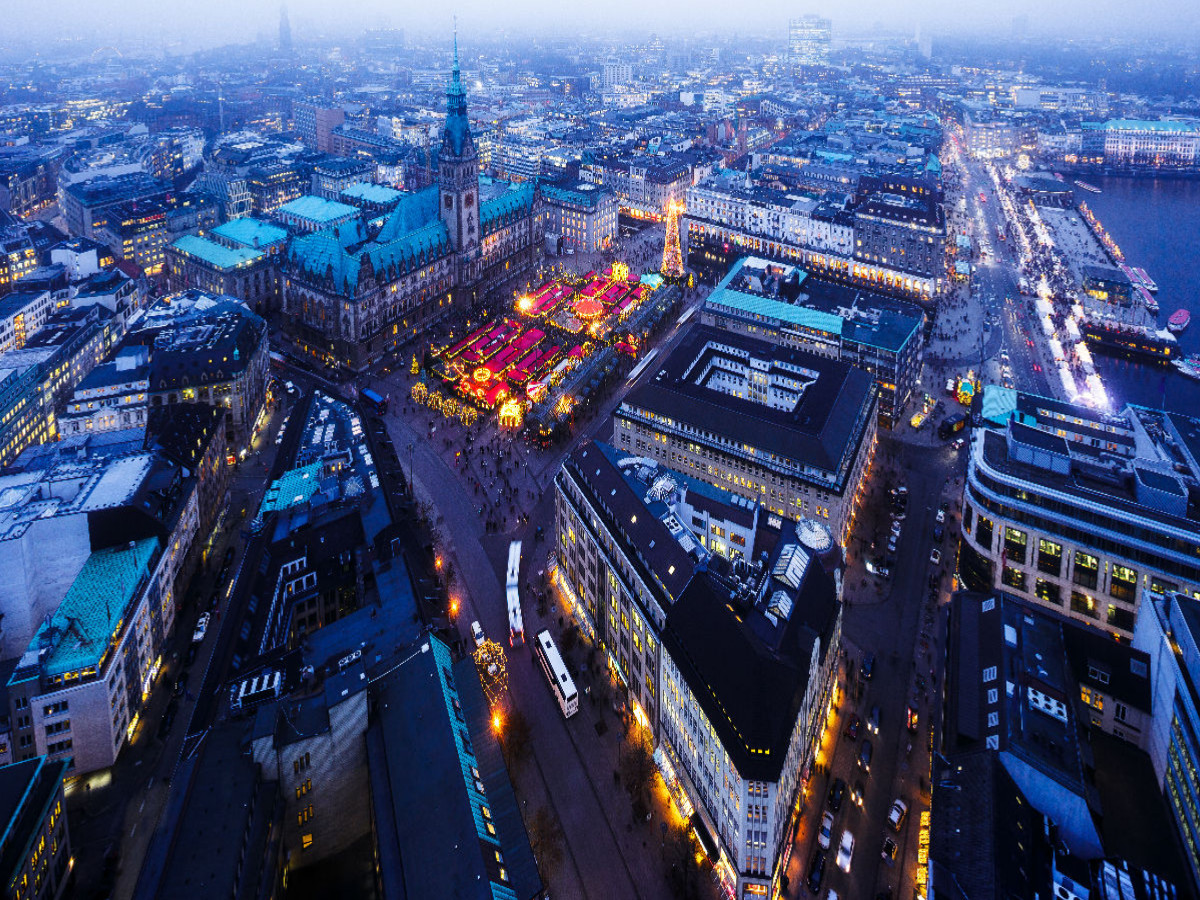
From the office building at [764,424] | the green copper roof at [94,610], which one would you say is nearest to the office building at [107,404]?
the green copper roof at [94,610]

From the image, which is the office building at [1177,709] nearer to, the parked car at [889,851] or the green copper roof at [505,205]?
the parked car at [889,851]

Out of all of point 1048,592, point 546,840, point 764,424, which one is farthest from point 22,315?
point 1048,592

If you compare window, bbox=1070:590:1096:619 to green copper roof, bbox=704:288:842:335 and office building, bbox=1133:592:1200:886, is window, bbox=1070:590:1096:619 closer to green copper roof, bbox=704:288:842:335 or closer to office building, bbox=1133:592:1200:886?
office building, bbox=1133:592:1200:886

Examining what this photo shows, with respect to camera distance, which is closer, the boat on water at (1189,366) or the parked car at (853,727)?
the parked car at (853,727)

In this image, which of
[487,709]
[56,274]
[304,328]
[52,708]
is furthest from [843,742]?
[56,274]

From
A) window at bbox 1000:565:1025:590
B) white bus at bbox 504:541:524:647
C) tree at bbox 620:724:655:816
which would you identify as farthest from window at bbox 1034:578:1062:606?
white bus at bbox 504:541:524:647

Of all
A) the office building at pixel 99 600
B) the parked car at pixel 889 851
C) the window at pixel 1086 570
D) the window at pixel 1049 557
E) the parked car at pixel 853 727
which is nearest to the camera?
the parked car at pixel 889 851
